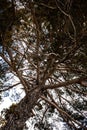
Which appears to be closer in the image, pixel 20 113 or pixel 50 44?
pixel 20 113

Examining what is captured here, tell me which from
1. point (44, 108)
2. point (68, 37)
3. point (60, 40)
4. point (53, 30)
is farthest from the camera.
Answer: point (44, 108)

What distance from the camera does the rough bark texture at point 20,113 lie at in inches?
228

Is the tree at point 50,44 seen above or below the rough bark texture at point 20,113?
above

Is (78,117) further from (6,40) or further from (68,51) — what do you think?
(6,40)

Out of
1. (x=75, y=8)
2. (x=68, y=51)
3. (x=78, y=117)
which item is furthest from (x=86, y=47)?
→ (x=78, y=117)

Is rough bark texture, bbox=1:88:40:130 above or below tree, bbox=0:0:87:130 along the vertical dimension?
below

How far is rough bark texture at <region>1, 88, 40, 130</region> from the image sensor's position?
579 centimetres

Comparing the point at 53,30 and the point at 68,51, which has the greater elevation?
the point at 53,30

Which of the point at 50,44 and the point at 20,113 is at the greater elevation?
the point at 50,44

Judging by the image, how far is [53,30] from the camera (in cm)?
724

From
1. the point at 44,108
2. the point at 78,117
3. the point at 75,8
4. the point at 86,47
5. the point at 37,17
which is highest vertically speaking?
the point at 37,17

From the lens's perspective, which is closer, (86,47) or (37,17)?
(86,47)

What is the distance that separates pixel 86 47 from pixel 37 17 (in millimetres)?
1531

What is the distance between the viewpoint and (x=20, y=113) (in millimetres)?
6086
